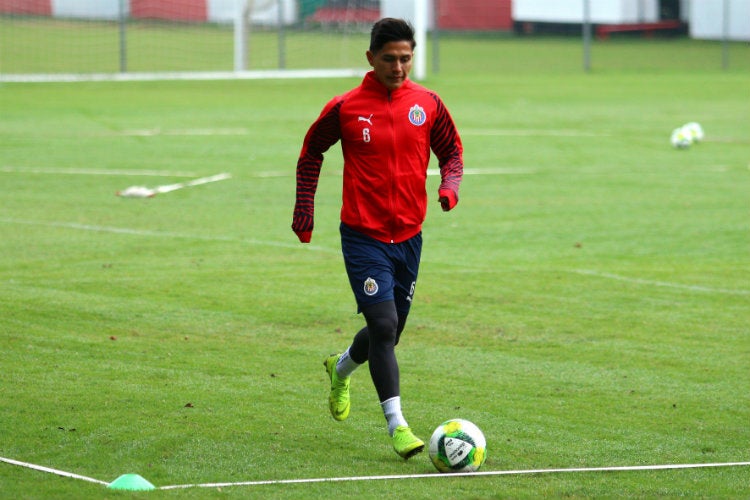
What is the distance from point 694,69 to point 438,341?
3360cm

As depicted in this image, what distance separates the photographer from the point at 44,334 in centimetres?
920

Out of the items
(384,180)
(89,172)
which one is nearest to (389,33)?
(384,180)

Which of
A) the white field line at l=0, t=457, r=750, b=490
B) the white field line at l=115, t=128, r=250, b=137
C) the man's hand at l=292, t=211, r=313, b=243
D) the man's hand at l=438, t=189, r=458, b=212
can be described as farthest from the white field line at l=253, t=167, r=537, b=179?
the white field line at l=0, t=457, r=750, b=490

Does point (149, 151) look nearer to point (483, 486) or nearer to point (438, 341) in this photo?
point (438, 341)

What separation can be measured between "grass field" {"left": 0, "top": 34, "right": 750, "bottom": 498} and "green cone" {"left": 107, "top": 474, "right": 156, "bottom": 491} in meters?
0.07

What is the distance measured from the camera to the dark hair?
6.75m

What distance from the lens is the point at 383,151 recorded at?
6.82 meters

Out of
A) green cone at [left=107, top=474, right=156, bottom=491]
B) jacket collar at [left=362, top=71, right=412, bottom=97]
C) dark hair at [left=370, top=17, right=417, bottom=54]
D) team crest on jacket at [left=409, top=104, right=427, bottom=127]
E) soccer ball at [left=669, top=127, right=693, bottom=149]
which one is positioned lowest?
green cone at [left=107, top=474, right=156, bottom=491]

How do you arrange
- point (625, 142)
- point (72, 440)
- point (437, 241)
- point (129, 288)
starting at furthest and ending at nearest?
point (625, 142) < point (437, 241) < point (129, 288) < point (72, 440)

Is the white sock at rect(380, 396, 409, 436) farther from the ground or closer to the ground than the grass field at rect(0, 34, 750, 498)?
farther from the ground

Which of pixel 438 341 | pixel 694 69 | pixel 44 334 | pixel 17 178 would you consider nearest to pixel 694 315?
pixel 438 341

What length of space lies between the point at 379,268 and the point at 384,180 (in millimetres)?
472

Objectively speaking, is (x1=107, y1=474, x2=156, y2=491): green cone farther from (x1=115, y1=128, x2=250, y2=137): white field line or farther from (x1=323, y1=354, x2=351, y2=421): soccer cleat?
(x1=115, y1=128, x2=250, y2=137): white field line

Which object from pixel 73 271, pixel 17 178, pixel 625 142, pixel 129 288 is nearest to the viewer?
pixel 129 288
